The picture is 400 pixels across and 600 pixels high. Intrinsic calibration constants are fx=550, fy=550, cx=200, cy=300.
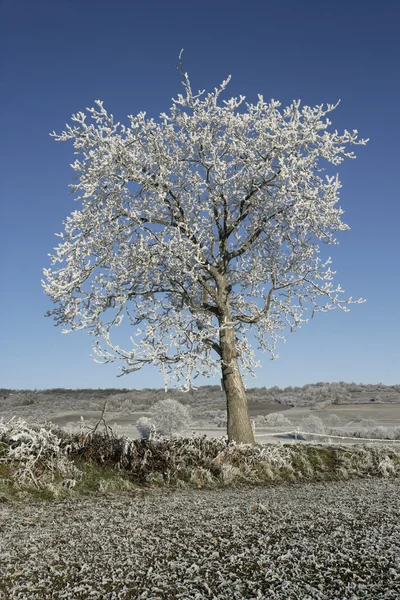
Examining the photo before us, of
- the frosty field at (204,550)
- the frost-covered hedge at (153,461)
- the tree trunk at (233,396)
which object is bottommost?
the frosty field at (204,550)

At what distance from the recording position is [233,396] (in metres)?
11.2

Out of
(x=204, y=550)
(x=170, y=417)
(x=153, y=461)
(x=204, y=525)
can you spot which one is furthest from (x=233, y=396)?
(x=170, y=417)

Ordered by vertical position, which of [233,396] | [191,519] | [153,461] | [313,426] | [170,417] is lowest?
[191,519]

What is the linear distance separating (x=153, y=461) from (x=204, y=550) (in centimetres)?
499

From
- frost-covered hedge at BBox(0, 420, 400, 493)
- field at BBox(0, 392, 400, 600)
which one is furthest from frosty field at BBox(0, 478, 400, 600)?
frost-covered hedge at BBox(0, 420, 400, 493)

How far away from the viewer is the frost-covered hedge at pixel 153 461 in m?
8.63

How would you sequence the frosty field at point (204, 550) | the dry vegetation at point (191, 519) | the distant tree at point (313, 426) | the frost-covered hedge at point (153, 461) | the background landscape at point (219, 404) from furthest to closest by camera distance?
1. the background landscape at point (219, 404)
2. the distant tree at point (313, 426)
3. the frost-covered hedge at point (153, 461)
4. the dry vegetation at point (191, 519)
5. the frosty field at point (204, 550)

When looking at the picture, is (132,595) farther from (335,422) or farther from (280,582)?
(335,422)

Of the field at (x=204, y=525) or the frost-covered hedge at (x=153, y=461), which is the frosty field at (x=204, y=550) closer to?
the field at (x=204, y=525)

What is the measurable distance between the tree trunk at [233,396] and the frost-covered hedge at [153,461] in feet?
1.43

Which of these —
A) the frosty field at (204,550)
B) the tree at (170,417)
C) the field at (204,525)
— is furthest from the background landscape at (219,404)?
the frosty field at (204,550)

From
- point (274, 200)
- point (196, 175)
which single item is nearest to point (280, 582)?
point (274, 200)

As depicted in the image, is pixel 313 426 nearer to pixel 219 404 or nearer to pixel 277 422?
pixel 277 422

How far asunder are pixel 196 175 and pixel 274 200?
1834 millimetres
